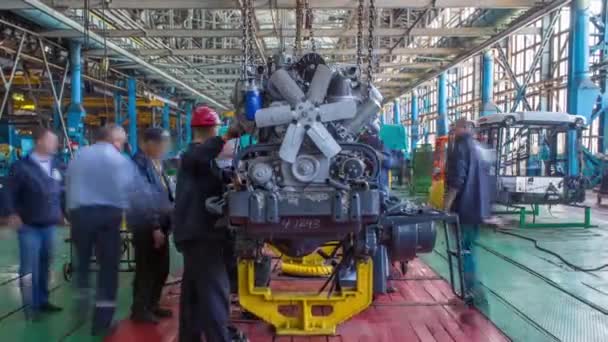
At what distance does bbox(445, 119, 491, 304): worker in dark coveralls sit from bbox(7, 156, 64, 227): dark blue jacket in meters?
3.48

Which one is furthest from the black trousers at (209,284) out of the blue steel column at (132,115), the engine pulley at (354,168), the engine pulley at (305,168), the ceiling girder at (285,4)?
the blue steel column at (132,115)

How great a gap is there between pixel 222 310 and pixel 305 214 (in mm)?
783

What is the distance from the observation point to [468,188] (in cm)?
495

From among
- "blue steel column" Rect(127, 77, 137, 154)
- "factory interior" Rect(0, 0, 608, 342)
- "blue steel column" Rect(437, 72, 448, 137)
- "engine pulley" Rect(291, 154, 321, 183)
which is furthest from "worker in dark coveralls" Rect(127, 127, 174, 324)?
"blue steel column" Rect(437, 72, 448, 137)

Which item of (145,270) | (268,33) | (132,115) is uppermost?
(268,33)

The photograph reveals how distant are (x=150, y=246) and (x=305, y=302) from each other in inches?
54.1

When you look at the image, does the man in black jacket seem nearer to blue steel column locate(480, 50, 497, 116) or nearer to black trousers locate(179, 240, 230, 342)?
black trousers locate(179, 240, 230, 342)

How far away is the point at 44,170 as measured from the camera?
4.63 metres

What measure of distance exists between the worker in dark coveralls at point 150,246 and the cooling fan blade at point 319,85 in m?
1.58

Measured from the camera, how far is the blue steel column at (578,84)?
10391 mm

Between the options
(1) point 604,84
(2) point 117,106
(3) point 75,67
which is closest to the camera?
(3) point 75,67

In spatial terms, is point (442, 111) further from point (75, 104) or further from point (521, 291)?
point (521, 291)

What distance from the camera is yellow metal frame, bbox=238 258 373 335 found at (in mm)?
3980

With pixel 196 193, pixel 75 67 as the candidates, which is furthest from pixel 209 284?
pixel 75 67
